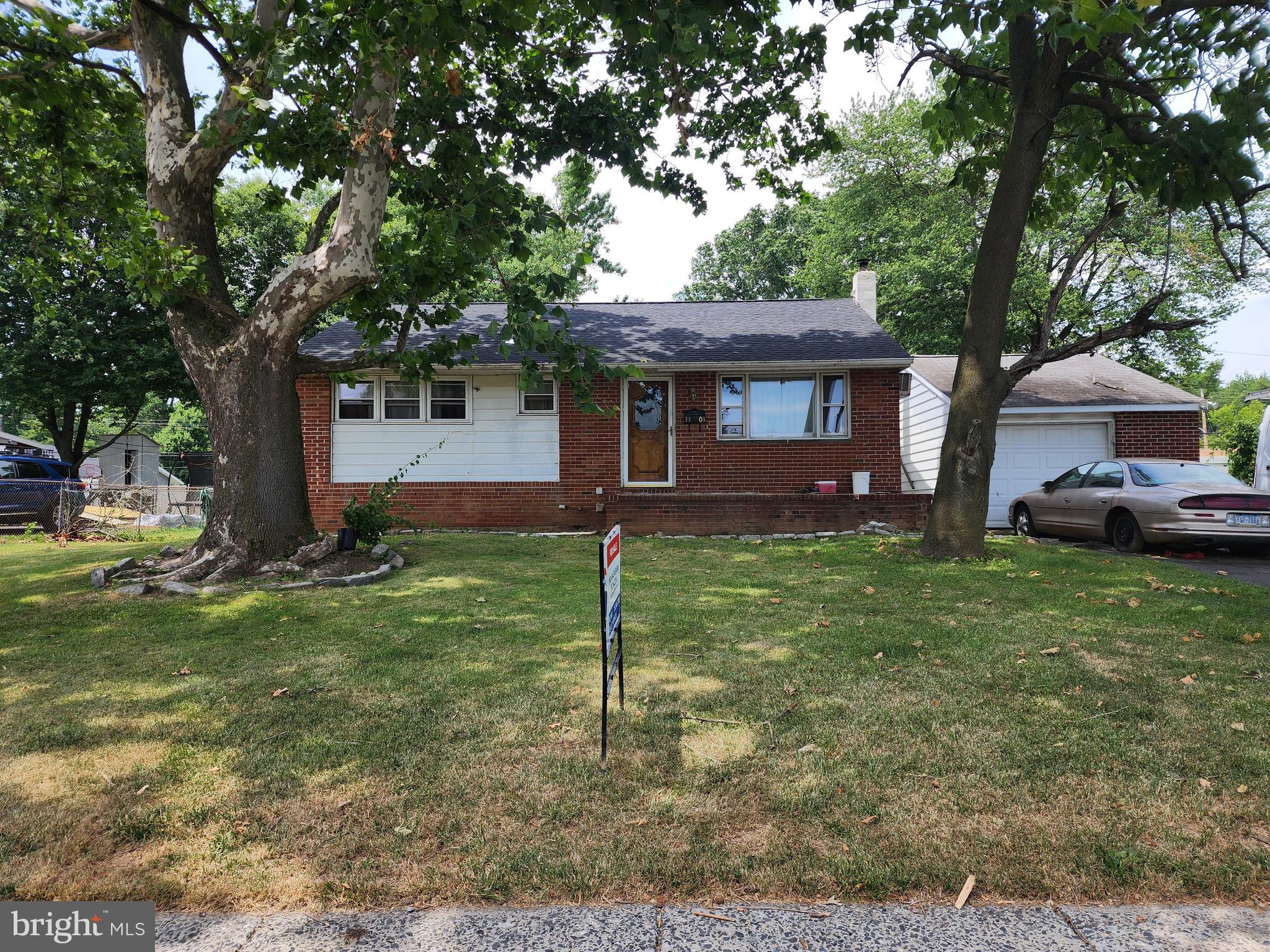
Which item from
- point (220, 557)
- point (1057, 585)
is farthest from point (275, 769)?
Answer: point (1057, 585)

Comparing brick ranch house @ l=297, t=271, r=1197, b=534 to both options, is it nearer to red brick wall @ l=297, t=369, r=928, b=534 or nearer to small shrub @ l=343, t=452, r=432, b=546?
red brick wall @ l=297, t=369, r=928, b=534

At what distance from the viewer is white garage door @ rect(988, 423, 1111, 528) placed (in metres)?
15.0

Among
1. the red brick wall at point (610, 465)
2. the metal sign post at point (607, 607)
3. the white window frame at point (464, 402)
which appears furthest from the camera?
the white window frame at point (464, 402)

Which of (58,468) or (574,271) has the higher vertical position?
(574,271)

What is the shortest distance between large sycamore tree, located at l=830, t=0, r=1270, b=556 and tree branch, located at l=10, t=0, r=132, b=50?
9.11 m

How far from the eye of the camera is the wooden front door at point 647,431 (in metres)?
14.2

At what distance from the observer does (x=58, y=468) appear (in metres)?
18.2

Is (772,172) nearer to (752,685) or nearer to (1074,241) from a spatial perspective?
(752,685)

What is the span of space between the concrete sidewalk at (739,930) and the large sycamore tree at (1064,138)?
721 cm

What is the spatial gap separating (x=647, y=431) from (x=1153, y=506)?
8.56 m

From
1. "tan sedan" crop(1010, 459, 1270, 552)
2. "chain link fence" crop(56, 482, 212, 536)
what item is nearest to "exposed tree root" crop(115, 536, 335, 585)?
"chain link fence" crop(56, 482, 212, 536)

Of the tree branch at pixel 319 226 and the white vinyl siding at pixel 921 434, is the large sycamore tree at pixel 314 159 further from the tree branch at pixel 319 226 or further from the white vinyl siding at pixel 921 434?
the white vinyl siding at pixel 921 434

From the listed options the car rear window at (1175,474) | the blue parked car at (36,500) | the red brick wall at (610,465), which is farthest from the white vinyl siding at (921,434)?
the blue parked car at (36,500)

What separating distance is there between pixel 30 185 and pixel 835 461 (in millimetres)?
14022
